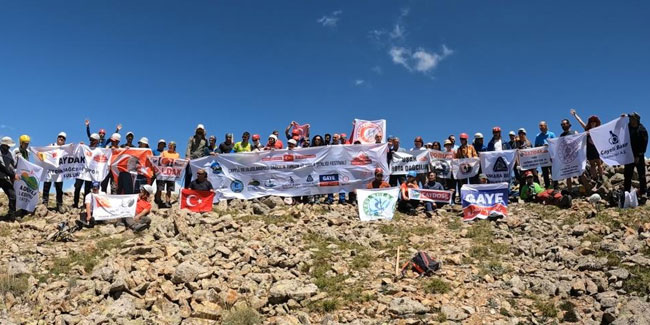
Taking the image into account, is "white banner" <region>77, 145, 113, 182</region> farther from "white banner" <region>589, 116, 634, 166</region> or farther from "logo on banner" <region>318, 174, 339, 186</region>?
Answer: "white banner" <region>589, 116, 634, 166</region>

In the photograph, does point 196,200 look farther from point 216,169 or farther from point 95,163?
point 95,163

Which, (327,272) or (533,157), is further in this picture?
(533,157)

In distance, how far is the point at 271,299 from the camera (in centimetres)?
967

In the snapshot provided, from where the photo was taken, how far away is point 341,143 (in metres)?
19.5

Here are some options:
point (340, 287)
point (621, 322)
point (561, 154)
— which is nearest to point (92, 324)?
A: point (340, 287)

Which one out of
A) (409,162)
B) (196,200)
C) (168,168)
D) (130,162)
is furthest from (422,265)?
Answer: (130,162)

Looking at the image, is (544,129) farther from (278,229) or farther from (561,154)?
(278,229)

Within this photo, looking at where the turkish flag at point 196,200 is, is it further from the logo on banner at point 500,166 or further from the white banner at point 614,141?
the white banner at point 614,141

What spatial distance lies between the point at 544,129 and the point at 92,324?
638 inches

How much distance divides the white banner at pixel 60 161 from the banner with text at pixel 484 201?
13.4 metres

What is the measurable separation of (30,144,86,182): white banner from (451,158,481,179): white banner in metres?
13.7

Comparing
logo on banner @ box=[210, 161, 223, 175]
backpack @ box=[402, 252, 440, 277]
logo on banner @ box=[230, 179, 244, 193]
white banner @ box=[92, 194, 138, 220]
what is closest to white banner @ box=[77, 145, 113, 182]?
white banner @ box=[92, 194, 138, 220]

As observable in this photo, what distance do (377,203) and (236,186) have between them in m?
5.57

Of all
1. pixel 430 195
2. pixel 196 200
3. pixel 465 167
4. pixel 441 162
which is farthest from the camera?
pixel 441 162
